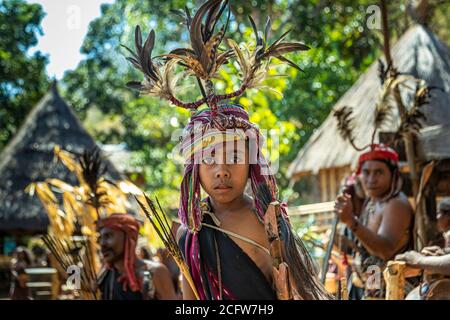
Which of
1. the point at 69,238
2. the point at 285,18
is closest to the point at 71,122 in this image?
the point at 285,18

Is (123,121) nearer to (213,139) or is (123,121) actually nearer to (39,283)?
(39,283)

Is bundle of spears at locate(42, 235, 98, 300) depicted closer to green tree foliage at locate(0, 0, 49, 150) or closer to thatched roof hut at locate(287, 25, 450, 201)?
thatched roof hut at locate(287, 25, 450, 201)

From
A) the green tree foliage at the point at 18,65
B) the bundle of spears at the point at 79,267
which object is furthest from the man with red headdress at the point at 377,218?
the green tree foliage at the point at 18,65

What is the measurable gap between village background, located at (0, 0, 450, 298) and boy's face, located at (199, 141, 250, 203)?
30.7 inches

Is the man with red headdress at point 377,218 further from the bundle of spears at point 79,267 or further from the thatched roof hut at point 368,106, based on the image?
the thatched roof hut at point 368,106

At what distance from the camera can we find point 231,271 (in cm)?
369

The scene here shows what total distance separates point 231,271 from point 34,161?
46.6 feet

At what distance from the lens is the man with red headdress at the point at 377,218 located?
Answer: 5.69 m

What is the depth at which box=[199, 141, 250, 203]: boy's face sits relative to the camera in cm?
371

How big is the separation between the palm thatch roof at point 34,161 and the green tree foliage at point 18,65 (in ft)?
12.1

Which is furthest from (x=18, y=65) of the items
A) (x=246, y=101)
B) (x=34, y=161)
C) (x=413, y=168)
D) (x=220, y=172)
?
(x=220, y=172)

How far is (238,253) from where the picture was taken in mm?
3699
